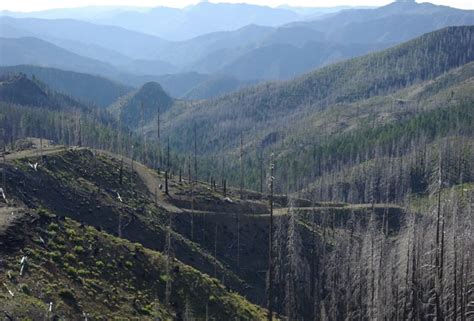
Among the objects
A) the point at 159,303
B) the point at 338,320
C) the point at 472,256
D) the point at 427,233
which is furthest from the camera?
the point at 338,320

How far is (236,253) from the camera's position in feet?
408

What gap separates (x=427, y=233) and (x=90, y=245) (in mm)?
55118

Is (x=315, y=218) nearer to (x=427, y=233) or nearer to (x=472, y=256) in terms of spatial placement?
(x=427, y=233)

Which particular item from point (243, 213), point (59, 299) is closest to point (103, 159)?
point (243, 213)

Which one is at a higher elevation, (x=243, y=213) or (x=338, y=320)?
(x=243, y=213)

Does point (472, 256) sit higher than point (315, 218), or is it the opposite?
point (472, 256)

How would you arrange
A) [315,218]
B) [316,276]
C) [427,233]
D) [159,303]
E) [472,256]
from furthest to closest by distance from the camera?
[315,218] < [316,276] < [427,233] < [159,303] < [472,256]

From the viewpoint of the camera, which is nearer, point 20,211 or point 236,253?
point 20,211

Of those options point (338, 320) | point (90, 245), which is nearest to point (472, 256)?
point (338, 320)

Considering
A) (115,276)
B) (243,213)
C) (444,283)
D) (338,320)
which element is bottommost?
(338,320)

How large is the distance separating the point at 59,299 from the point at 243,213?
8494 cm

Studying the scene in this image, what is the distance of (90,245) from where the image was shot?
7762 centimetres

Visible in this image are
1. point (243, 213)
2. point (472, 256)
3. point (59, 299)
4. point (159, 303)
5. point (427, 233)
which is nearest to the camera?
point (59, 299)

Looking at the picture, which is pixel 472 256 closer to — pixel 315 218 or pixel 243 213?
pixel 243 213
